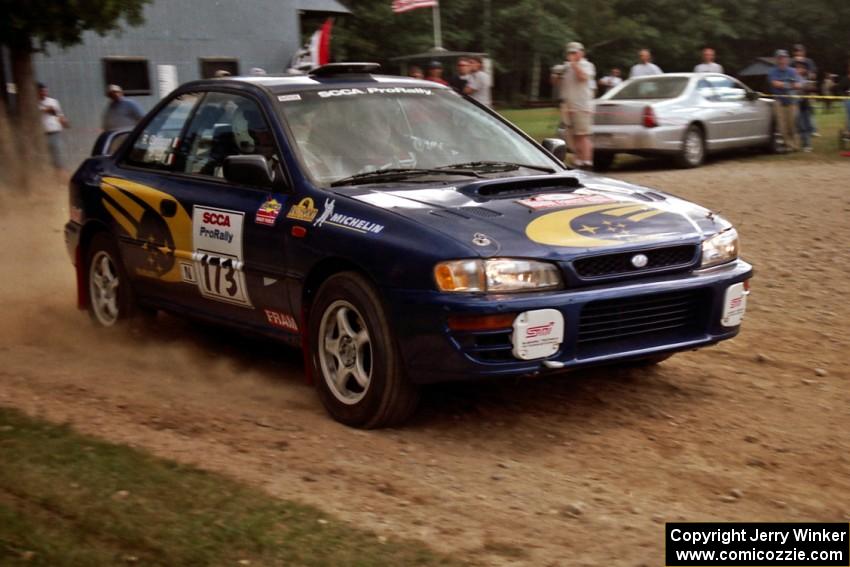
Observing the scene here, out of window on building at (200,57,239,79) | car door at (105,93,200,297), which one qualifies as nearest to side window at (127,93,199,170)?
car door at (105,93,200,297)

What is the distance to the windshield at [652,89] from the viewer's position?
17.8m

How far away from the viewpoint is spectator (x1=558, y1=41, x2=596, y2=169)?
16.3 meters

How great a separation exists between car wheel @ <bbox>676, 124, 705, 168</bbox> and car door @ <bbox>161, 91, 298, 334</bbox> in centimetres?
1169

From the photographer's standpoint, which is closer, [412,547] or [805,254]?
[412,547]

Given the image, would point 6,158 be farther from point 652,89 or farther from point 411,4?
point 411,4

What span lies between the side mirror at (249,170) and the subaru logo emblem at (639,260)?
1.86 meters

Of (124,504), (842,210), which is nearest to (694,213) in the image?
(124,504)

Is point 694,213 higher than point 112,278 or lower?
higher

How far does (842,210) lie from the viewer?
476 inches

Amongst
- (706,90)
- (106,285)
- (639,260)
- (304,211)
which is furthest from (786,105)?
(304,211)

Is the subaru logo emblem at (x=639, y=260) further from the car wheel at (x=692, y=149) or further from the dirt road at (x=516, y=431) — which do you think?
the car wheel at (x=692, y=149)

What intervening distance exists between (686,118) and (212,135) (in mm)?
11928

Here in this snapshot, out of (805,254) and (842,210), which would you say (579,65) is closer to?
(842,210)

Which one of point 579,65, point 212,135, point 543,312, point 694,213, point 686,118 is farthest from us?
point 686,118
